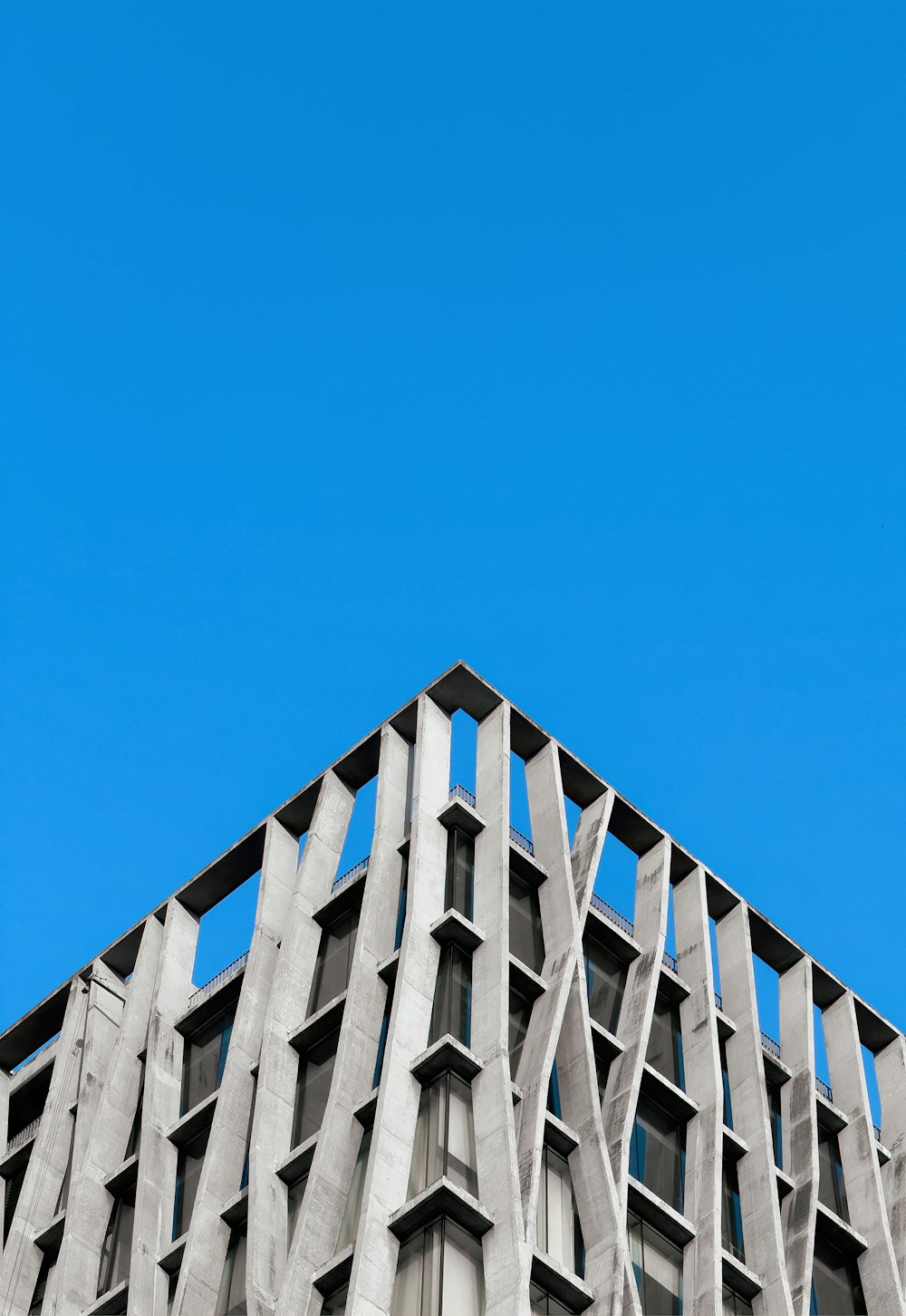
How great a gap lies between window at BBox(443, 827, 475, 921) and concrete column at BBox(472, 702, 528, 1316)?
1.20 feet

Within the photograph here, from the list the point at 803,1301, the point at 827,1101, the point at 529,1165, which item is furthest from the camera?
the point at 827,1101

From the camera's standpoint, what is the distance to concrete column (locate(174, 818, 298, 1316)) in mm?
54938

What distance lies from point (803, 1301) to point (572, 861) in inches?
565

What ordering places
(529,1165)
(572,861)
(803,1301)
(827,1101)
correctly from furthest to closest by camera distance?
(827,1101), (572,861), (803,1301), (529,1165)

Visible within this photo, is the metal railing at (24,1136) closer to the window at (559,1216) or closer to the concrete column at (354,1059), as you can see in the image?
the concrete column at (354,1059)

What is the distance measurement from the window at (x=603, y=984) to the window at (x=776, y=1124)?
7164mm

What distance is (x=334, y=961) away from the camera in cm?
6231

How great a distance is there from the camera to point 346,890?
206ft

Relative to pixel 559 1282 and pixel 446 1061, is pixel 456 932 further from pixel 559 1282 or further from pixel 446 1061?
pixel 559 1282

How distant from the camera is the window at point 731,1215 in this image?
2404 inches

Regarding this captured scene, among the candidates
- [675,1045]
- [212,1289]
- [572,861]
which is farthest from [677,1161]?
[212,1289]

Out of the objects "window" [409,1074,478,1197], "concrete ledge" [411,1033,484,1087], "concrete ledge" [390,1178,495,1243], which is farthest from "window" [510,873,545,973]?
"concrete ledge" [390,1178,495,1243]

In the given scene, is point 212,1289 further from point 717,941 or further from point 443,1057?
point 717,941

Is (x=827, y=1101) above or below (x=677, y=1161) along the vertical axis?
above
